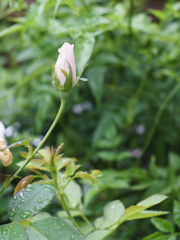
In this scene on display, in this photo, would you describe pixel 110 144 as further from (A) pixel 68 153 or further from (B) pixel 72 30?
(B) pixel 72 30

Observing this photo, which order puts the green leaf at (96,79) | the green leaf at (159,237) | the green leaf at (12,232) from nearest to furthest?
the green leaf at (12,232) < the green leaf at (159,237) < the green leaf at (96,79)

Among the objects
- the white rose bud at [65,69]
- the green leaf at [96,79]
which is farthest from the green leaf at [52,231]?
the green leaf at [96,79]

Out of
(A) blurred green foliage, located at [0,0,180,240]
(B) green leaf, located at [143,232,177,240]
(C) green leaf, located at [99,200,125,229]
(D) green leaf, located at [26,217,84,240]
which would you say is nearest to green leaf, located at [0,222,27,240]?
(D) green leaf, located at [26,217,84,240]

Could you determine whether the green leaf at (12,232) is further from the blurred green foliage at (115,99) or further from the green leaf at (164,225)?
the blurred green foliage at (115,99)

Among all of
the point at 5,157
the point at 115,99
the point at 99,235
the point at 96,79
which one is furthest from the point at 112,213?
the point at 115,99

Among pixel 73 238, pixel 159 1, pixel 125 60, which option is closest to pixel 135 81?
pixel 125 60

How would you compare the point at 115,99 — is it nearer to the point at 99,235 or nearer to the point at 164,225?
the point at 164,225
